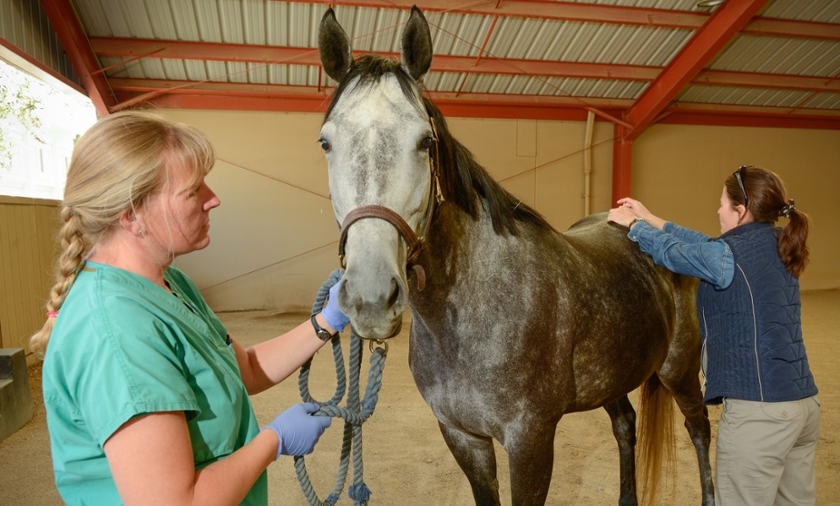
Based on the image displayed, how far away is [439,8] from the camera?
5828mm

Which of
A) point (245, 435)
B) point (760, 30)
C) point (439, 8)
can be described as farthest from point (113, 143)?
point (760, 30)

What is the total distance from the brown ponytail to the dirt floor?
57.4 inches

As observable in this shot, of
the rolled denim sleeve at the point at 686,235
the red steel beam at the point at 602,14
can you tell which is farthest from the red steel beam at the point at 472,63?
the rolled denim sleeve at the point at 686,235

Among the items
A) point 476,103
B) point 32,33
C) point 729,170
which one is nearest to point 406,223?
point 32,33

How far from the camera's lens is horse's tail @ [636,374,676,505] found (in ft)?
7.88

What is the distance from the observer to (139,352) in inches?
28.8

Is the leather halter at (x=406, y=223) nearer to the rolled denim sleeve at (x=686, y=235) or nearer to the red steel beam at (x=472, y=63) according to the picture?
the rolled denim sleeve at (x=686, y=235)

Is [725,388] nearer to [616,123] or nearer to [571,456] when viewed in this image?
[571,456]

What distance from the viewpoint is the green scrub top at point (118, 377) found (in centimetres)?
70

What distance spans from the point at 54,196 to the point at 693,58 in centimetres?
859

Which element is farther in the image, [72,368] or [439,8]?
[439,8]

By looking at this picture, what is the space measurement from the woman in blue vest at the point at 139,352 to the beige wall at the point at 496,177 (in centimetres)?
663

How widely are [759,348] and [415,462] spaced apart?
2.03 metres

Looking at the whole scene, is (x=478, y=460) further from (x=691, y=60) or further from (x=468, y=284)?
(x=691, y=60)
